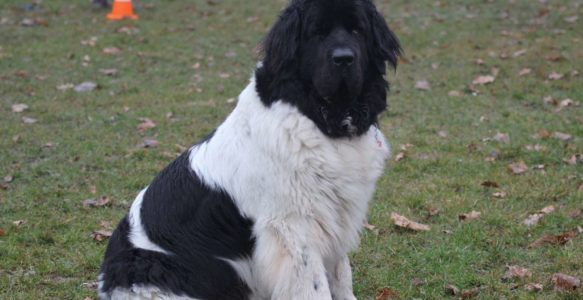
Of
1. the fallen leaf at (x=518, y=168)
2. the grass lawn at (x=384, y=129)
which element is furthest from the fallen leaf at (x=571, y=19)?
the fallen leaf at (x=518, y=168)

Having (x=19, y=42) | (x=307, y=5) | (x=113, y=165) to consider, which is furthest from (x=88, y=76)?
(x=307, y=5)

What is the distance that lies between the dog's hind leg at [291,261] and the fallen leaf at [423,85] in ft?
22.5

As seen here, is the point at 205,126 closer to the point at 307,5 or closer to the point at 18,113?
the point at 18,113

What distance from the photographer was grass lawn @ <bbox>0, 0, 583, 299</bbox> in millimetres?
5574

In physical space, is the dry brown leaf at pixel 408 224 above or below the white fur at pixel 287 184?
below

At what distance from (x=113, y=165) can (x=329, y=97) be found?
426 centimetres

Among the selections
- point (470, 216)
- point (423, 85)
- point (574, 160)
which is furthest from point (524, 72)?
point (470, 216)

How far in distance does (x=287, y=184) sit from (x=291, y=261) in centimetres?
44

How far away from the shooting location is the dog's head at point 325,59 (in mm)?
4148

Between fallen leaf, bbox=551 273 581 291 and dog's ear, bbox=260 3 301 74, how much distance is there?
2340 mm

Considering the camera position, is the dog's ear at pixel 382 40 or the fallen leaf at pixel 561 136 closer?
the dog's ear at pixel 382 40

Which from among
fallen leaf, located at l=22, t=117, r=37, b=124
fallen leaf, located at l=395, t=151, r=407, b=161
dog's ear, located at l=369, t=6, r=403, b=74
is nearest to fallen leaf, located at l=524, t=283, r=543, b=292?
dog's ear, located at l=369, t=6, r=403, b=74

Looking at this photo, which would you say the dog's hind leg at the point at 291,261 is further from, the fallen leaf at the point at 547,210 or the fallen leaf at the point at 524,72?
the fallen leaf at the point at 524,72

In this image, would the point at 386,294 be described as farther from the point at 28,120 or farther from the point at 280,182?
the point at 28,120
